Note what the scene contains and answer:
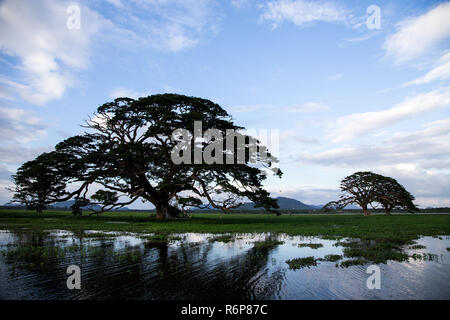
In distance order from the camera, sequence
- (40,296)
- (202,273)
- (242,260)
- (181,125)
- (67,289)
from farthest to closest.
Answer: (181,125), (242,260), (202,273), (67,289), (40,296)

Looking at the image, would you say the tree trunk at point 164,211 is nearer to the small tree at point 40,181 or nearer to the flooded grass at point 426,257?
the small tree at point 40,181

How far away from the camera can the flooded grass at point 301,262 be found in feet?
29.6

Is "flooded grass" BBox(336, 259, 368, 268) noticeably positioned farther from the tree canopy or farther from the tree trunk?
the tree canopy

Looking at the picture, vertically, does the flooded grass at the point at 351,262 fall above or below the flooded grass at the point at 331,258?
above

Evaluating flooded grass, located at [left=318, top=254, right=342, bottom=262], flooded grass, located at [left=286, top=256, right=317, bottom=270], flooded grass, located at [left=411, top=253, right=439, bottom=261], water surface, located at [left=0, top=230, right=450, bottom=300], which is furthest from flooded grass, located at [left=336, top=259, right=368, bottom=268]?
flooded grass, located at [left=411, top=253, right=439, bottom=261]

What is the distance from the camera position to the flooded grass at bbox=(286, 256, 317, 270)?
9.01 meters

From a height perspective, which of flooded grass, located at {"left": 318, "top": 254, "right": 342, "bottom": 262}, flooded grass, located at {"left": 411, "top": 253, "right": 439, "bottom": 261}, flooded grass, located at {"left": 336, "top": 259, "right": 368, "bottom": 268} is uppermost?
flooded grass, located at {"left": 336, "top": 259, "right": 368, "bottom": 268}

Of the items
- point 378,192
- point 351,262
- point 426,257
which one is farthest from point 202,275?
point 378,192

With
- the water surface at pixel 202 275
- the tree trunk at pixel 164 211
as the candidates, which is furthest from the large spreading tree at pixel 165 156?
the water surface at pixel 202 275

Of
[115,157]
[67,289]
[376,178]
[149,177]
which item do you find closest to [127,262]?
[67,289]

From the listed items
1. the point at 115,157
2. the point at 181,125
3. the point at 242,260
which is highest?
the point at 181,125
